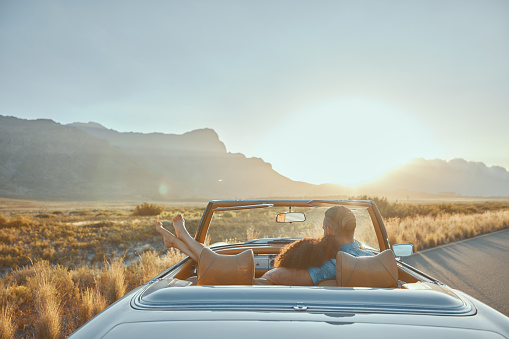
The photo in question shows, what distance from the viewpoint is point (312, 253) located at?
2.97 meters

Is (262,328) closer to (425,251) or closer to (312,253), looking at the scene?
(312,253)

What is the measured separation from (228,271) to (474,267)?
34.9 ft

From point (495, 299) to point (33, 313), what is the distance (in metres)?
9.08

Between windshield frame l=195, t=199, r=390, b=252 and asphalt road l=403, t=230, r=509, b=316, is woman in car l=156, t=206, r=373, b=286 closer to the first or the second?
windshield frame l=195, t=199, r=390, b=252

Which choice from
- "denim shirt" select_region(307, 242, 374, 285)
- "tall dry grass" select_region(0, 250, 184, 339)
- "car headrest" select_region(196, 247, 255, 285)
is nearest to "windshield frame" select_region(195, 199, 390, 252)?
"denim shirt" select_region(307, 242, 374, 285)

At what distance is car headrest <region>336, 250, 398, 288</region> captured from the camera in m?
2.47

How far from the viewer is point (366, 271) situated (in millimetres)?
2477

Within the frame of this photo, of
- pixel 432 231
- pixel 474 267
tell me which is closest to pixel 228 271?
pixel 474 267

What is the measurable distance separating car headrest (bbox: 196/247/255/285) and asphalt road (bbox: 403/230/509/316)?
6239 mm

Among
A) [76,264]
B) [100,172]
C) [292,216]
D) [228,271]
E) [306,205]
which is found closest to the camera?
[228,271]

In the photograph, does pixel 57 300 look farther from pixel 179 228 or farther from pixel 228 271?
pixel 228 271

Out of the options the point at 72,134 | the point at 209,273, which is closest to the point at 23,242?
the point at 209,273

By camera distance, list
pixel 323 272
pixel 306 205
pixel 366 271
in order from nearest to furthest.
A: pixel 366 271 < pixel 323 272 < pixel 306 205

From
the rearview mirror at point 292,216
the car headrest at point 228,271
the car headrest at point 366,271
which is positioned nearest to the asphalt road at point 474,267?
the rearview mirror at point 292,216
